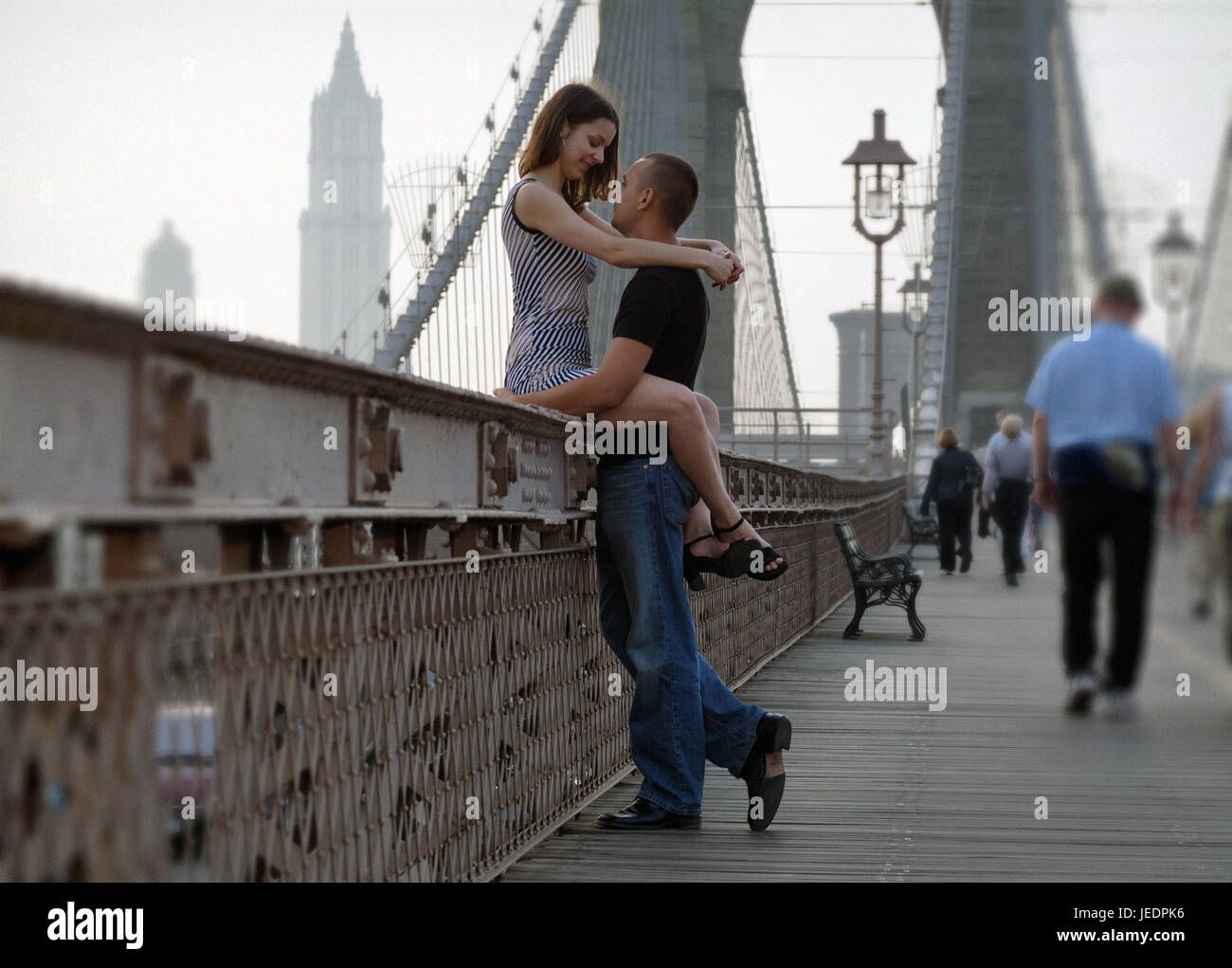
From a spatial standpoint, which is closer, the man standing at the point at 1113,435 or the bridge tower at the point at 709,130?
the man standing at the point at 1113,435

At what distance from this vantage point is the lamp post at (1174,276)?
104 centimetres

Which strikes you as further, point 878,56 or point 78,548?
point 878,56

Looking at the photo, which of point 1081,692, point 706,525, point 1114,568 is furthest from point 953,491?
point 706,525

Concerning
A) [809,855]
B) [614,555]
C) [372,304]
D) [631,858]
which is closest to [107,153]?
[614,555]

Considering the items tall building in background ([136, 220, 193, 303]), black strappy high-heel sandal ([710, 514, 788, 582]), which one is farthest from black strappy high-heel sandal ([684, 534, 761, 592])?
tall building in background ([136, 220, 193, 303])

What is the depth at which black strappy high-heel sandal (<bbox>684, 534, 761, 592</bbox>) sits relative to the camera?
126 inches

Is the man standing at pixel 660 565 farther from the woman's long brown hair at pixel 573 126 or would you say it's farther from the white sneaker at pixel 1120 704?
the white sneaker at pixel 1120 704

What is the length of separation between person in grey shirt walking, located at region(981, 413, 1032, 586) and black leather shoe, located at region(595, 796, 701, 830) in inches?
82.7

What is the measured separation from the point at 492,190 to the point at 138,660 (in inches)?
714

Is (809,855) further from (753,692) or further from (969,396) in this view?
(753,692)

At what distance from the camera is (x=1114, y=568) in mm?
1059

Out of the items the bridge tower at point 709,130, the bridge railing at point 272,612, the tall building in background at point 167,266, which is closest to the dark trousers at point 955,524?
the bridge railing at point 272,612

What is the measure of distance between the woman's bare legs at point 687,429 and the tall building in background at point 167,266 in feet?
2.63

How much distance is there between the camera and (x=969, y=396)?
194 cm
